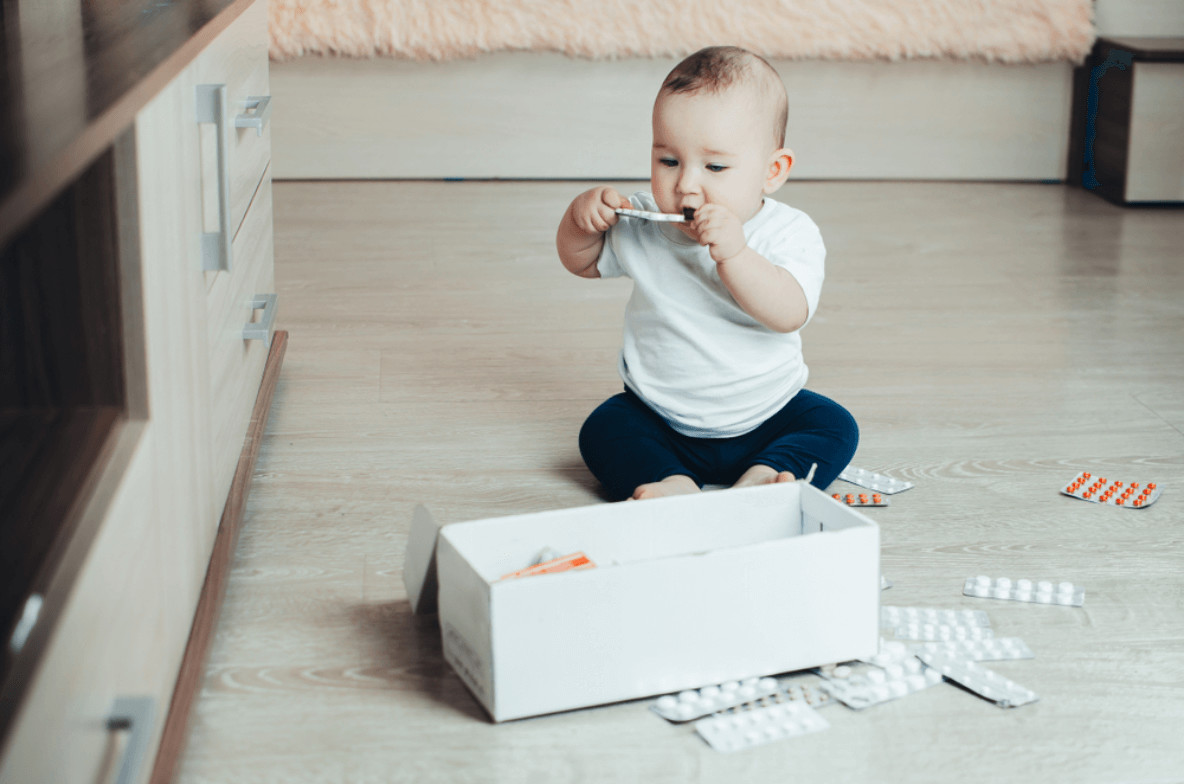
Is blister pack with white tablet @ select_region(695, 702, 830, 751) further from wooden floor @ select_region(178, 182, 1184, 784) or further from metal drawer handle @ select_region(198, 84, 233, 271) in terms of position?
metal drawer handle @ select_region(198, 84, 233, 271)

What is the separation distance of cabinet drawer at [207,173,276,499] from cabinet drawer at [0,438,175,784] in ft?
0.89

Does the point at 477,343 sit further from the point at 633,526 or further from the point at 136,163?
the point at 136,163

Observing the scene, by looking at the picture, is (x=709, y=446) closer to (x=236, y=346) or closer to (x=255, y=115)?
(x=236, y=346)

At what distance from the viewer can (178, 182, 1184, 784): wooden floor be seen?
824 millimetres

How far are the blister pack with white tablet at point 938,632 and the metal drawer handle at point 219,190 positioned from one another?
598 millimetres

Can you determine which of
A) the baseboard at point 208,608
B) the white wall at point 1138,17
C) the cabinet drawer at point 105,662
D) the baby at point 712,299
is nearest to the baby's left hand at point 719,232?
the baby at point 712,299

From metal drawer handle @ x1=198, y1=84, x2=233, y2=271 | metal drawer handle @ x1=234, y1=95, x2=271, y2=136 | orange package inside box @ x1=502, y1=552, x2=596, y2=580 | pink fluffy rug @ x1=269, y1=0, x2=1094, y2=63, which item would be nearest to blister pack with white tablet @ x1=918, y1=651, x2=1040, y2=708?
orange package inside box @ x1=502, y1=552, x2=596, y2=580

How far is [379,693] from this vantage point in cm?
88

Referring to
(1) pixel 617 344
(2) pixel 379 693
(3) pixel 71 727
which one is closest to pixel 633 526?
(2) pixel 379 693

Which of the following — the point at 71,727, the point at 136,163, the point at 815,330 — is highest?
the point at 136,163

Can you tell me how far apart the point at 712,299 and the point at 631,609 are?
48cm

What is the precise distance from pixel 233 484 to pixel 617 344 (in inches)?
28.3

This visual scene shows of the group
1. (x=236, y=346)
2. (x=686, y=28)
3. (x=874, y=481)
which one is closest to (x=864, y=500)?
(x=874, y=481)

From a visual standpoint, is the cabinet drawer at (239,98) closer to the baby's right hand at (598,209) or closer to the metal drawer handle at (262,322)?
the metal drawer handle at (262,322)
